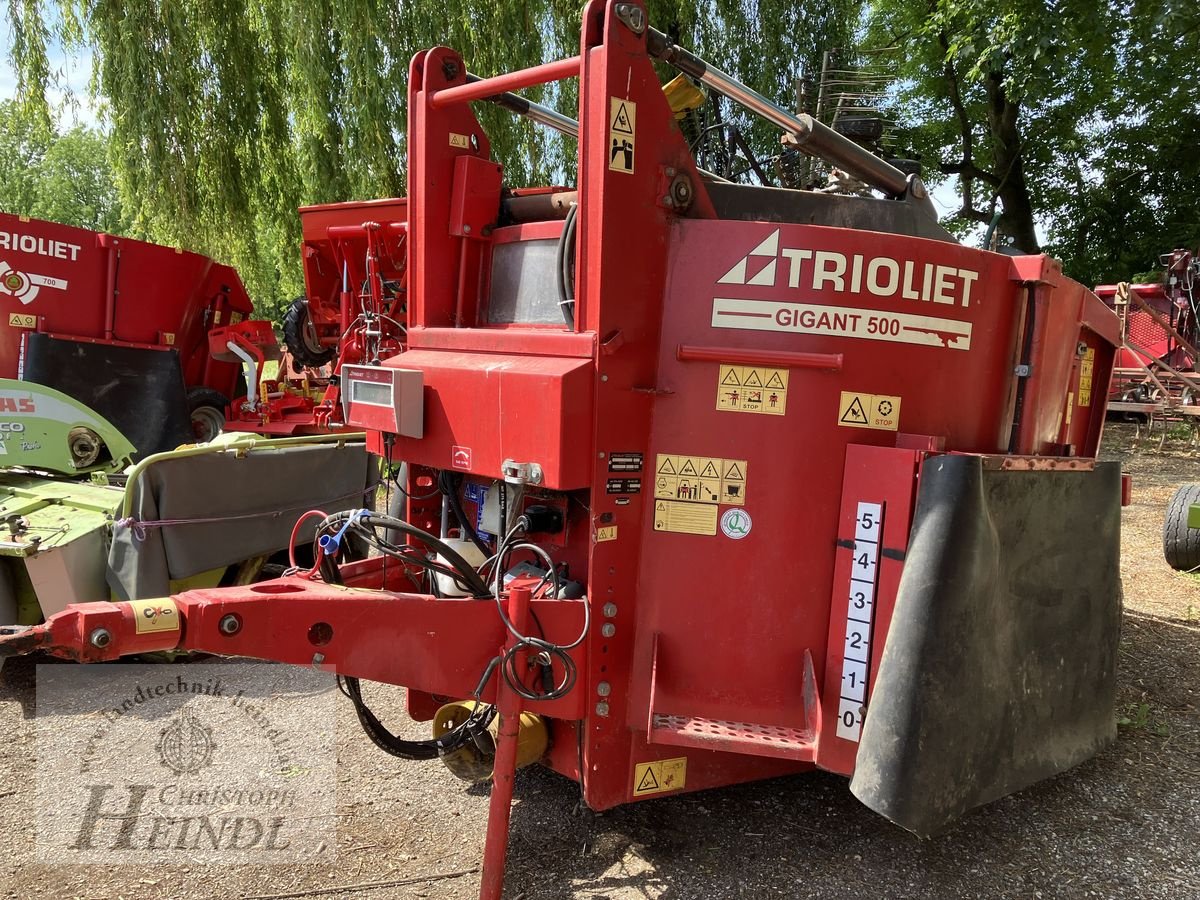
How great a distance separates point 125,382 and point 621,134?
19.5 feet

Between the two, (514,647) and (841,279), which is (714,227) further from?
(514,647)

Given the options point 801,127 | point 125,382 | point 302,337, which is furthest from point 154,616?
point 302,337

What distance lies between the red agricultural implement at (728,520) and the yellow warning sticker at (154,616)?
0.18 feet

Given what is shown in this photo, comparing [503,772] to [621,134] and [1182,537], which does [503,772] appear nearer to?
[621,134]

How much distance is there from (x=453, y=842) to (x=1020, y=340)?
103 inches

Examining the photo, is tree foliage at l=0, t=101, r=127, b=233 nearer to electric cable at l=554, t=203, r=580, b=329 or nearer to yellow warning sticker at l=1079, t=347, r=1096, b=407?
electric cable at l=554, t=203, r=580, b=329

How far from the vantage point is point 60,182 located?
119ft

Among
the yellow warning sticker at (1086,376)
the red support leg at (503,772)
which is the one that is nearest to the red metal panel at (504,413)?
the red support leg at (503,772)

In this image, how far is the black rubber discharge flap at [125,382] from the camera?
6.66 m

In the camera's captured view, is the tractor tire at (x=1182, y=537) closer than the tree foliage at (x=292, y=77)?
Yes

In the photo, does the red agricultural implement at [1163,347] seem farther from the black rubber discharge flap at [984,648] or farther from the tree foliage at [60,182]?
the tree foliage at [60,182]

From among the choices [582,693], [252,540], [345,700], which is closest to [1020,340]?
[582,693]

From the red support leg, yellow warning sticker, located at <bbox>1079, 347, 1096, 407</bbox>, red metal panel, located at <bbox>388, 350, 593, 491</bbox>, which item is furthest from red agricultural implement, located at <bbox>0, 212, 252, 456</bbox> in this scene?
yellow warning sticker, located at <bbox>1079, 347, 1096, 407</bbox>

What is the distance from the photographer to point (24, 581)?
450 centimetres
